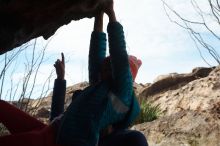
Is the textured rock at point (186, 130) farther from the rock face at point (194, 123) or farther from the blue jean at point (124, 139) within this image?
the blue jean at point (124, 139)

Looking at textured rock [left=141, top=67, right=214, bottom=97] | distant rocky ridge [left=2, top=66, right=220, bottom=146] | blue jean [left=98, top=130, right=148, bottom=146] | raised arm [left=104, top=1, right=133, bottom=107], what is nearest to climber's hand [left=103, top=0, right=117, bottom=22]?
raised arm [left=104, top=1, right=133, bottom=107]

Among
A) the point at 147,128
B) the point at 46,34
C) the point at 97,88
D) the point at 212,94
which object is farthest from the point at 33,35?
the point at 212,94

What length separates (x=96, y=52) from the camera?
3793mm

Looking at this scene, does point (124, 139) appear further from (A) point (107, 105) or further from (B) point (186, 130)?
(B) point (186, 130)

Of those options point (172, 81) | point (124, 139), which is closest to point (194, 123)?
point (124, 139)

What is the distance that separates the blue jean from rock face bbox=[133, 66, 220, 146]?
3841mm

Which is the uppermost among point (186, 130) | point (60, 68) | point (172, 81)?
point (172, 81)

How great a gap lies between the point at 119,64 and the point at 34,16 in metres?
0.67

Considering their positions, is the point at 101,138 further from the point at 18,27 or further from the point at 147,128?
the point at 147,128

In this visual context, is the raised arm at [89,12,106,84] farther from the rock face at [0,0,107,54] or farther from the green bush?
the green bush

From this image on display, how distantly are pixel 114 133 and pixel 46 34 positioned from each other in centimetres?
82

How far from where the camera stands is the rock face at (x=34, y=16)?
2.89 m

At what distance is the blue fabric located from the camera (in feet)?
10.6

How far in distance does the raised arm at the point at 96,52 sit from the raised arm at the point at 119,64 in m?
0.25
